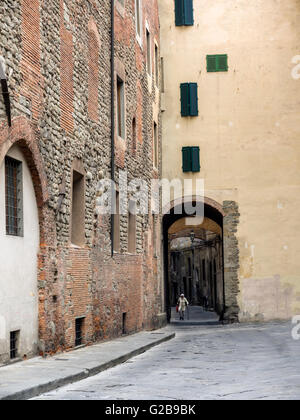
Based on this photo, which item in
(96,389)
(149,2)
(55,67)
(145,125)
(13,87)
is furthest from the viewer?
(149,2)

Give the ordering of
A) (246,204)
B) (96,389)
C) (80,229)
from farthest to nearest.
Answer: (246,204) < (80,229) < (96,389)

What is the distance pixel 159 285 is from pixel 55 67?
1275 cm

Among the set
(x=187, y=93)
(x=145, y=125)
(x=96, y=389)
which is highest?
(x=187, y=93)

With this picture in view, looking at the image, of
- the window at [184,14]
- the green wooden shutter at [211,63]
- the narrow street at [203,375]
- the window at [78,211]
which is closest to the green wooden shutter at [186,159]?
the green wooden shutter at [211,63]

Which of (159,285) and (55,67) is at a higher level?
(55,67)

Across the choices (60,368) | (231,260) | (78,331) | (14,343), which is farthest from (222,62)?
(60,368)

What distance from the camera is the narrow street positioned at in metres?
8.49

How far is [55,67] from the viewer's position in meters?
13.2

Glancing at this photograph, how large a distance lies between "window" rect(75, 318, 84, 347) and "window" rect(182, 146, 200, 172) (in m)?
12.2

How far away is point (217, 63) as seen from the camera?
2653 cm

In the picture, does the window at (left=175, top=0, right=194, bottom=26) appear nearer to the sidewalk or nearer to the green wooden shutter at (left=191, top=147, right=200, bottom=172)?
the green wooden shutter at (left=191, top=147, right=200, bottom=172)

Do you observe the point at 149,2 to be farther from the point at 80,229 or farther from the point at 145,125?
the point at 80,229

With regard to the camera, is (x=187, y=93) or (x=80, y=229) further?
(x=187, y=93)

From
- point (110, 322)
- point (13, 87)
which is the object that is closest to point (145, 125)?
point (110, 322)
